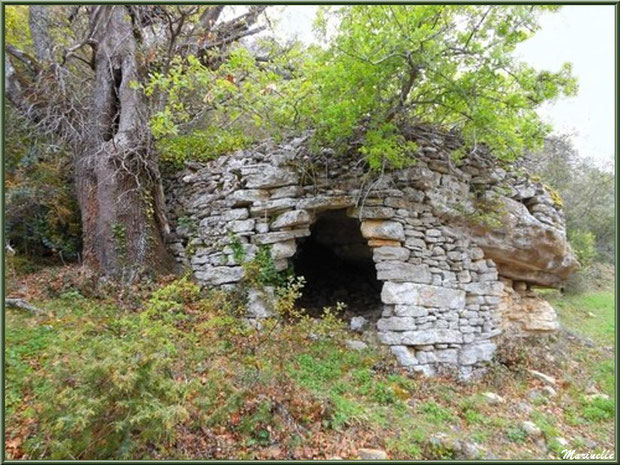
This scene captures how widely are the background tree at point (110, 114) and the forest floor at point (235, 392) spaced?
689 mm

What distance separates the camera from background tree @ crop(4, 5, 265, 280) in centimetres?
566

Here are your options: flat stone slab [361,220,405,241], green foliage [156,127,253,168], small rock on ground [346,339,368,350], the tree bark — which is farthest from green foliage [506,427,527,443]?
green foliage [156,127,253,168]

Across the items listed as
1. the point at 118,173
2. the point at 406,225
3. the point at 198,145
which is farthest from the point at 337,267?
the point at 118,173

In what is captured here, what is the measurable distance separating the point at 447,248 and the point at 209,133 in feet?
13.9

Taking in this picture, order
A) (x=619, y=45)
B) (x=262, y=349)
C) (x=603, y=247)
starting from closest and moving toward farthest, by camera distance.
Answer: (x=619, y=45)
(x=262, y=349)
(x=603, y=247)

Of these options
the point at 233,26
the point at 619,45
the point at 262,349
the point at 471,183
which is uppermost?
the point at 233,26

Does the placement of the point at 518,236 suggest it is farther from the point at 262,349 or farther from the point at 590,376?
the point at 262,349

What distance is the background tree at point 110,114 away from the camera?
18.6 feet

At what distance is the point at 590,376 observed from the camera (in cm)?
616

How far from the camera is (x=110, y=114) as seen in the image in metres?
6.23

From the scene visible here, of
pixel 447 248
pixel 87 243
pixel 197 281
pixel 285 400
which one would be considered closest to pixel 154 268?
pixel 197 281

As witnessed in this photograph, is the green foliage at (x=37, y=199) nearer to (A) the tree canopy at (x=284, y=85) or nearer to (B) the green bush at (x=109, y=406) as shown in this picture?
(A) the tree canopy at (x=284, y=85)

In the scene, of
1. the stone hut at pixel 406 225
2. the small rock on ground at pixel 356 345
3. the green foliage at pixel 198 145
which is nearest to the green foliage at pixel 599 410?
the stone hut at pixel 406 225

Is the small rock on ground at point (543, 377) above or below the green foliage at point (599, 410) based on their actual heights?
above
